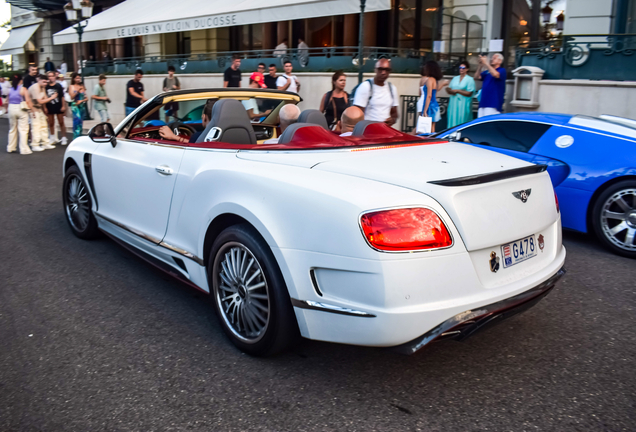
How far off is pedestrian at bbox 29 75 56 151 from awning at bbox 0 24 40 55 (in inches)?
1163

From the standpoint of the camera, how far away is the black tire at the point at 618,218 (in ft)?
17.2

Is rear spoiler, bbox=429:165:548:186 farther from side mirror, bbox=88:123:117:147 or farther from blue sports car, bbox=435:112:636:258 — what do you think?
side mirror, bbox=88:123:117:147

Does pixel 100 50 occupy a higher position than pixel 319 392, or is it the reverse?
pixel 100 50

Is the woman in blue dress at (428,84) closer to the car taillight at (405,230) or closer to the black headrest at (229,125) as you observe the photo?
the black headrest at (229,125)

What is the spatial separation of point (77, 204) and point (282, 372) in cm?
340

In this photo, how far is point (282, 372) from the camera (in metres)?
3.06

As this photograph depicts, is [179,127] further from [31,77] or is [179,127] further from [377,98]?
[31,77]

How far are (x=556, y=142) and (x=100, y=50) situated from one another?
3639 cm

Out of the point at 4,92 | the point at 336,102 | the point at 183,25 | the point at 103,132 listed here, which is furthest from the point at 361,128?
the point at 4,92

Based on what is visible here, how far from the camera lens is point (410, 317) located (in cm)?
255

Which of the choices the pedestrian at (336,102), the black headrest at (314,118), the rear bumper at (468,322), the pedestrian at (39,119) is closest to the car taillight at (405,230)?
the rear bumper at (468,322)

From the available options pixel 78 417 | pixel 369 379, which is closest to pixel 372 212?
pixel 369 379

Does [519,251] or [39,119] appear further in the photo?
[39,119]

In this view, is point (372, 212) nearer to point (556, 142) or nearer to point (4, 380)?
point (4, 380)
